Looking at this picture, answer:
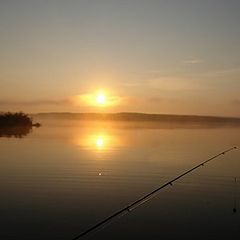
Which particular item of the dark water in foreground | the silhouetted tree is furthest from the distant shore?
the dark water in foreground

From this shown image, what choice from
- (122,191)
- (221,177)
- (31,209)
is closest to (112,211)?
(31,209)

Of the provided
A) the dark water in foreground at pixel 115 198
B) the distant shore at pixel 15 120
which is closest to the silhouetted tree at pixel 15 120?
the distant shore at pixel 15 120

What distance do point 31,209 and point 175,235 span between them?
692 cm

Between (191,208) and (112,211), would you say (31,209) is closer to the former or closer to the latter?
(112,211)

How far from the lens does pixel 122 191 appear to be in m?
24.9

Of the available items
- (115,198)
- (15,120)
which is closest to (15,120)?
(15,120)

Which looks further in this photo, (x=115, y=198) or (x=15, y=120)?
(x=15, y=120)

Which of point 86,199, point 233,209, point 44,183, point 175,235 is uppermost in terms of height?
point 44,183

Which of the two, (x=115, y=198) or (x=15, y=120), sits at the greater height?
(x=15, y=120)

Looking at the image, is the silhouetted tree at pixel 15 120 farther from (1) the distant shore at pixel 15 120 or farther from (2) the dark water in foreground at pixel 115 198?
(2) the dark water in foreground at pixel 115 198

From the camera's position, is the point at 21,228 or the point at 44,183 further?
the point at 44,183

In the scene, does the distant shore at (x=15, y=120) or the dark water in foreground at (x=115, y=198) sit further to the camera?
the distant shore at (x=15, y=120)

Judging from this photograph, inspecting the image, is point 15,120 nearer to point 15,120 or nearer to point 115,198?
point 15,120

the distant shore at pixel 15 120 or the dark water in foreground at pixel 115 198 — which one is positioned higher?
the distant shore at pixel 15 120
